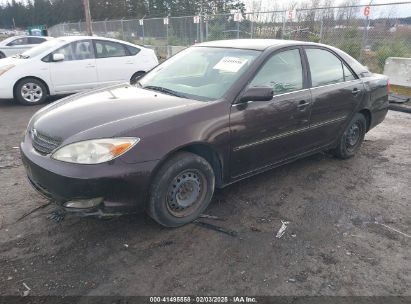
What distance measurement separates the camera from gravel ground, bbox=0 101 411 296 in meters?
2.62

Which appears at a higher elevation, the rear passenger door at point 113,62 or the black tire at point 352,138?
the rear passenger door at point 113,62

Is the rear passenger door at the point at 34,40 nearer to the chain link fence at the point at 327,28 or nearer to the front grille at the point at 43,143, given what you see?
the chain link fence at the point at 327,28

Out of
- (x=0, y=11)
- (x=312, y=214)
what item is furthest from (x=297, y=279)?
(x=0, y=11)

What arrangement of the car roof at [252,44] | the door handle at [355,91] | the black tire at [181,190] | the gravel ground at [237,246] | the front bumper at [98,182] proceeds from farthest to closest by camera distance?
the door handle at [355,91] → the car roof at [252,44] → the black tire at [181,190] → the front bumper at [98,182] → the gravel ground at [237,246]

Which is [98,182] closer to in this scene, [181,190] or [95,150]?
[95,150]

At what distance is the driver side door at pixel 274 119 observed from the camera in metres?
3.51

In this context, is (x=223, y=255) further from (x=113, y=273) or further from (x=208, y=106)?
(x=208, y=106)

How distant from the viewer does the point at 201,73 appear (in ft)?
12.9

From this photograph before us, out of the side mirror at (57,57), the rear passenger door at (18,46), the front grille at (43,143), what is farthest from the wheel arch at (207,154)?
the rear passenger door at (18,46)

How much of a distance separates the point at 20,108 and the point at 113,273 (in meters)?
6.44

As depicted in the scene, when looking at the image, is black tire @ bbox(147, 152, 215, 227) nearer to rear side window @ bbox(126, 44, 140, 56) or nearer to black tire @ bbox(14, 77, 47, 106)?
black tire @ bbox(14, 77, 47, 106)

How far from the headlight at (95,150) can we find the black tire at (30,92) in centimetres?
603

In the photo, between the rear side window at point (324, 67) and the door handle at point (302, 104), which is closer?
the door handle at point (302, 104)

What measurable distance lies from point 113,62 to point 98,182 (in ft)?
22.1
